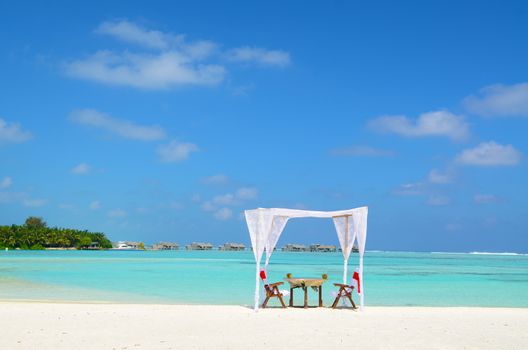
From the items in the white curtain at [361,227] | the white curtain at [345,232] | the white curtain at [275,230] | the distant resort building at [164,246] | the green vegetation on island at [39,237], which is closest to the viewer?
the white curtain at [361,227]

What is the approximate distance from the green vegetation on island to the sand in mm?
73818

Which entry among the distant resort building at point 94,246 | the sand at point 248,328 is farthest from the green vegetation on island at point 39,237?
the sand at point 248,328

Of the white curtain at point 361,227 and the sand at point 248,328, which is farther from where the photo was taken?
the white curtain at point 361,227

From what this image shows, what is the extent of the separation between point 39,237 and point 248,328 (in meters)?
79.1

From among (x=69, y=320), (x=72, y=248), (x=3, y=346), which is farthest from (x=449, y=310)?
(x=72, y=248)

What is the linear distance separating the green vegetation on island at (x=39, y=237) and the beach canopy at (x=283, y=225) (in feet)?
247

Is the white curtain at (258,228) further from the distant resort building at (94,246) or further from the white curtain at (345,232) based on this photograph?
the distant resort building at (94,246)

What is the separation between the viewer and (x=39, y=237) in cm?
8125

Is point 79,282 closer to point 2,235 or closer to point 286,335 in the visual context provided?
point 286,335

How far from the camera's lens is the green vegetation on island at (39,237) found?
259ft

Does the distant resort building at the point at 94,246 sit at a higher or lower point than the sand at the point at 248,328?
higher

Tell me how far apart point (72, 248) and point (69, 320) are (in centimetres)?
8422

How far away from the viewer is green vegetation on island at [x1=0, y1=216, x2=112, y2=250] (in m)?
78.9

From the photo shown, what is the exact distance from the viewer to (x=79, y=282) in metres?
20.7
